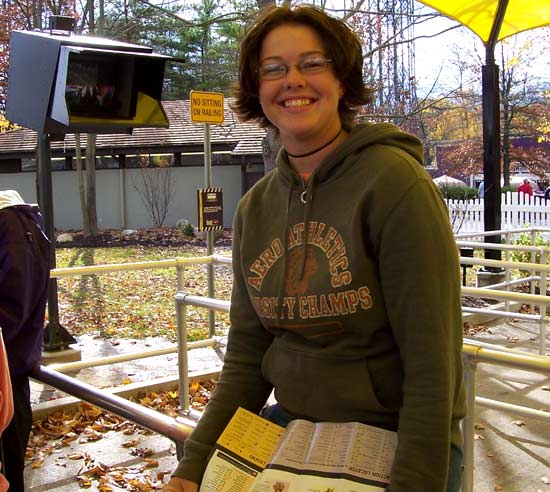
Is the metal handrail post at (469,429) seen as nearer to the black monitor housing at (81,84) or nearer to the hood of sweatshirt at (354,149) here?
the hood of sweatshirt at (354,149)

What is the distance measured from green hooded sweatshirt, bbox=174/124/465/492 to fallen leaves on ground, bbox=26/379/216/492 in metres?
2.48

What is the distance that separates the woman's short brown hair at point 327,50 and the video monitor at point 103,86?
394 cm

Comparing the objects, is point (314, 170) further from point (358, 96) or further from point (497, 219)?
point (497, 219)

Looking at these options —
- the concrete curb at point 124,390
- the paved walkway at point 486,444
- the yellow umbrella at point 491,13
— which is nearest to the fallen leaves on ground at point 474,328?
the paved walkway at point 486,444

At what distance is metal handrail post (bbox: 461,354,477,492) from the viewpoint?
217 cm

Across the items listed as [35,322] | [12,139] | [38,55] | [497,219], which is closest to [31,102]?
[38,55]

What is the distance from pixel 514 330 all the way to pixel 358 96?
7207mm

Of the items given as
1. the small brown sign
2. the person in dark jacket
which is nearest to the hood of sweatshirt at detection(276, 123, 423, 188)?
the person in dark jacket

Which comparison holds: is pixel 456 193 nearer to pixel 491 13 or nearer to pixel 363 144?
pixel 491 13

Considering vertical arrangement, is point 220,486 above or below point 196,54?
below

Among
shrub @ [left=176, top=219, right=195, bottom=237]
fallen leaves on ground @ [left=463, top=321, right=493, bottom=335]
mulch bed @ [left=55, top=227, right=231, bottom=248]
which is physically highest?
shrub @ [left=176, top=219, right=195, bottom=237]

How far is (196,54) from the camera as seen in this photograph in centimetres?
3247

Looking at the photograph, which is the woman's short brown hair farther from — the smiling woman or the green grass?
the green grass

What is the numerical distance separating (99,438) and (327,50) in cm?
389
